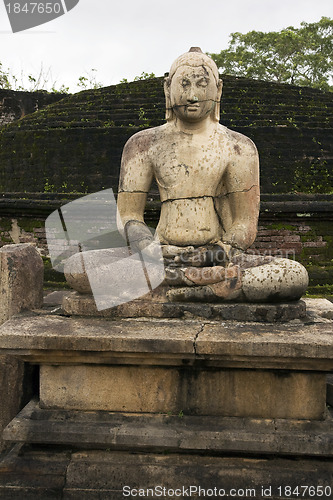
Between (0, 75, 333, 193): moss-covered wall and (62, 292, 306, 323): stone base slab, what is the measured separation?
5.61 meters

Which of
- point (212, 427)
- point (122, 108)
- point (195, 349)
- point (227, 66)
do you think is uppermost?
point (227, 66)

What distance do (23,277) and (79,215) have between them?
5.06m

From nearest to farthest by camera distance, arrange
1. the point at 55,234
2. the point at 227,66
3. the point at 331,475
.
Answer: the point at 331,475 < the point at 55,234 < the point at 227,66

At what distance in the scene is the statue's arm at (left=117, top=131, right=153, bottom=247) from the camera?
3129mm

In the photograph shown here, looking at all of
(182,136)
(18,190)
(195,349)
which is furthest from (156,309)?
(18,190)

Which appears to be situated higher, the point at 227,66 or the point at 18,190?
the point at 227,66

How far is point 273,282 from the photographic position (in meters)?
2.68

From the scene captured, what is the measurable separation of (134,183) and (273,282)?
3.44ft

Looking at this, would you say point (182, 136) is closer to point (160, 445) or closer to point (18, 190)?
point (160, 445)

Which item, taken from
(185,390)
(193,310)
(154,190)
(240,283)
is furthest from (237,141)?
(154,190)

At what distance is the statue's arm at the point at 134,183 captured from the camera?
3.13 m

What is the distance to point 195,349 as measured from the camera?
2307 millimetres

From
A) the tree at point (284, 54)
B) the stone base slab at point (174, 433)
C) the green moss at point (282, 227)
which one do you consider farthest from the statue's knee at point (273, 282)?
the tree at point (284, 54)

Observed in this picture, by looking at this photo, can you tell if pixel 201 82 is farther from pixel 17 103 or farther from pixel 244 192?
pixel 17 103
